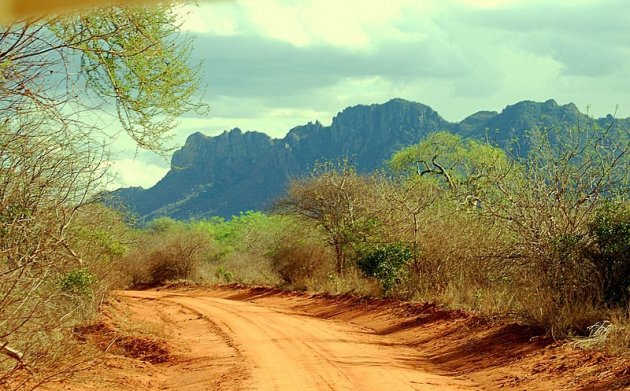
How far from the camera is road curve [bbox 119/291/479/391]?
1045 centimetres

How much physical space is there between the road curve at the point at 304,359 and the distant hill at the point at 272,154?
356 ft

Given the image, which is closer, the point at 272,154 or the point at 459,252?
the point at 459,252

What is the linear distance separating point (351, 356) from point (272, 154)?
13791 centimetres

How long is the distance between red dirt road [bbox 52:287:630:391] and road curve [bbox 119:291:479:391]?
0.06ft

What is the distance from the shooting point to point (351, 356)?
13047 mm

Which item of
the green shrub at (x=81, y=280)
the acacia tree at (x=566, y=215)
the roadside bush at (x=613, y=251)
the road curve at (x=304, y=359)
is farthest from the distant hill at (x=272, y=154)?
the roadside bush at (x=613, y=251)

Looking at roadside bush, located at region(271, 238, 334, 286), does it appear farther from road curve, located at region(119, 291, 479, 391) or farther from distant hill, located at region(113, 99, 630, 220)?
distant hill, located at region(113, 99, 630, 220)

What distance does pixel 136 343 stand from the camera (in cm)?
1496

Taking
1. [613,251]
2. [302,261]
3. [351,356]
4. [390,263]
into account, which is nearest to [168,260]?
[302,261]

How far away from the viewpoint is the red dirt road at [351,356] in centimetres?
1015

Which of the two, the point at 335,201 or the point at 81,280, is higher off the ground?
the point at 335,201

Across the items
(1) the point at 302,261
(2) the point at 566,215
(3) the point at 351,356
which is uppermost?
(2) the point at 566,215

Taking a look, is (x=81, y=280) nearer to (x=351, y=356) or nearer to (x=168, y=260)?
(x=351, y=356)

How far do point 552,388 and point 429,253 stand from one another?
12.2 metres
